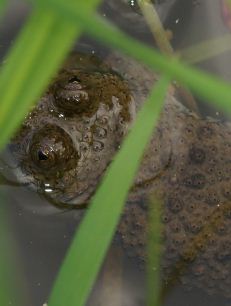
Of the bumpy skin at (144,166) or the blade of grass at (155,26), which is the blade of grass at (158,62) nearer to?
the bumpy skin at (144,166)

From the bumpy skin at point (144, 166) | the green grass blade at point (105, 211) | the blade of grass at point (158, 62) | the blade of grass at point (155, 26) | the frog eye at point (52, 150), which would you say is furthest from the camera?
the blade of grass at point (155, 26)

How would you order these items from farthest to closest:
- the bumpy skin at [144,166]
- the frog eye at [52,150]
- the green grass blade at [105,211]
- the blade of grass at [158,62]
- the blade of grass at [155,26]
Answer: the blade of grass at [155,26], the bumpy skin at [144,166], the frog eye at [52,150], the green grass blade at [105,211], the blade of grass at [158,62]

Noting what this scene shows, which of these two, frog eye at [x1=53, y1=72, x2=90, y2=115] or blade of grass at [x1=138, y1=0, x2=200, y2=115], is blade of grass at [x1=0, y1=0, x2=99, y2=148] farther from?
blade of grass at [x1=138, y1=0, x2=200, y2=115]

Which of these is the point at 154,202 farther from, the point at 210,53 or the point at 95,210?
the point at 95,210

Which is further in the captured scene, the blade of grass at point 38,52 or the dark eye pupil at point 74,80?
the dark eye pupil at point 74,80

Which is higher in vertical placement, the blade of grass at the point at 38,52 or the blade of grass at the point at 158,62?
the blade of grass at the point at 158,62

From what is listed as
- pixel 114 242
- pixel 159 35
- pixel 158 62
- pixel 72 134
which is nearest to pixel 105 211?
pixel 158 62

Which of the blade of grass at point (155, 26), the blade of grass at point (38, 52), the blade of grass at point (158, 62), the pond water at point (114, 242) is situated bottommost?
the pond water at point (114, 242)

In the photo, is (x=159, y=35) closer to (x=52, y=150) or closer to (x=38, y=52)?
(x=52, y=150)

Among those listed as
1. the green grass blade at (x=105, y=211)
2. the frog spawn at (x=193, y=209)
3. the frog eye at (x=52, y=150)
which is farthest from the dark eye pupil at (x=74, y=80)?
the green grass blade at (x=105, y=211)
